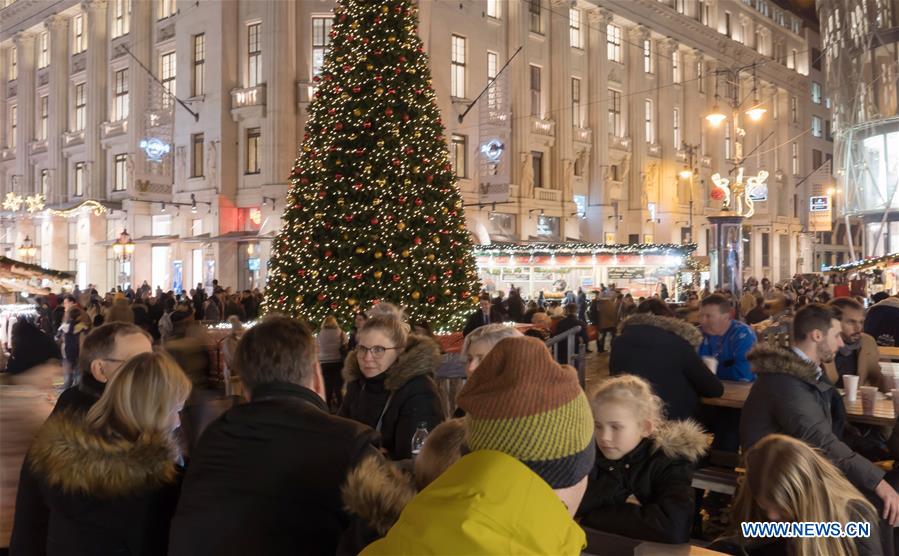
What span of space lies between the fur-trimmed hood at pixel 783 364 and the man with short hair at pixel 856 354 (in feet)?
11.9

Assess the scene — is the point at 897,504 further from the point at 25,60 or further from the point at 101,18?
the point at 25,60

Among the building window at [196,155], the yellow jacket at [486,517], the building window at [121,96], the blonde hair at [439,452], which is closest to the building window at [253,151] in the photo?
the building window at [196,155]

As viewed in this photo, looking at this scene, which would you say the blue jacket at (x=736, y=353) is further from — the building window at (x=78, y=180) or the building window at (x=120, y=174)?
the building window at (x=78, y=180)

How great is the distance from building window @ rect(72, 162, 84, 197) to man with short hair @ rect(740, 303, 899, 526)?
3841 cm

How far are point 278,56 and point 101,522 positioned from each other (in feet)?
92.7

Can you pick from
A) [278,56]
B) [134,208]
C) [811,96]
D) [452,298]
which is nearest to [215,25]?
[278,56]

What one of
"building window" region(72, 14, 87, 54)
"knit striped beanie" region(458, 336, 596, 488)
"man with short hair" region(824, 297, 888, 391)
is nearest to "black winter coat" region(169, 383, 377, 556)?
"knit striped beanie" region(458, 336, 596, 488)

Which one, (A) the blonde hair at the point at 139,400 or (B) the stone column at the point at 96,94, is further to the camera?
(B) the stone column at the point at 96,94

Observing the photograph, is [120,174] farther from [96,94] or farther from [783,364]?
[783,364]

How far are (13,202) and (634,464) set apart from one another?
40.8 metres

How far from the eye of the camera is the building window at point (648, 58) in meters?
43.6

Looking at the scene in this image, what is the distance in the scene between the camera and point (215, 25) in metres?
30.4

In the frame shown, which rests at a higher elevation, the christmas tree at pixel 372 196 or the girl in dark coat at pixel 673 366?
the christmas tree at pixel 372 196

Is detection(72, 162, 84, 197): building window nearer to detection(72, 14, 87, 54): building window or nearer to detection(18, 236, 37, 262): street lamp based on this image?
detection(18, 236, 37, 262): street lamp
